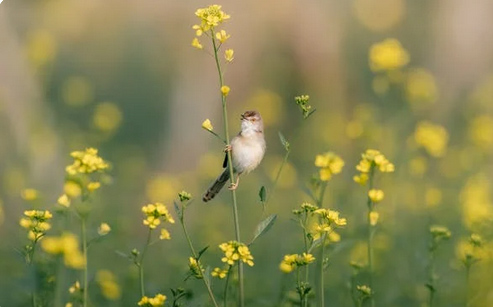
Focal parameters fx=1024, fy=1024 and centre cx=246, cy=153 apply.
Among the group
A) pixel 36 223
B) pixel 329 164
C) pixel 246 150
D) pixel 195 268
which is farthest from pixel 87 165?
pixel 246 150

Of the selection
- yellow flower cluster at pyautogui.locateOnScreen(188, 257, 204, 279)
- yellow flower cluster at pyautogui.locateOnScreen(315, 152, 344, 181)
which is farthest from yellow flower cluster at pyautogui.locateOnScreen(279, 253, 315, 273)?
yellow flower cluster at pyautogui.locateOnScreen(315, 152, 344, 181)

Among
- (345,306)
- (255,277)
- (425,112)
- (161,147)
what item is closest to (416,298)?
(345,306)

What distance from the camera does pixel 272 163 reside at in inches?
352

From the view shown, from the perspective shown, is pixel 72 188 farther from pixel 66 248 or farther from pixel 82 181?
pixel 66 248

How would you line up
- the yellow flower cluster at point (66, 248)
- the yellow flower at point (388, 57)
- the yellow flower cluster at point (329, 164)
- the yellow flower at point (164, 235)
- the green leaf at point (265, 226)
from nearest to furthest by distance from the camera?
the yellow flower cluster at point (66, 248) < the green leaf at point (265, 226) < the yellow flower at point (164, 235) < the yellow flower cluster at point (329, 164) < the yellow flower at point (388, 57)

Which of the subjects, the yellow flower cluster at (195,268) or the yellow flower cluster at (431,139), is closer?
the yellow flower cluster at (195,268)

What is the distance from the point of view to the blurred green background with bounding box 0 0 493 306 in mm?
5941

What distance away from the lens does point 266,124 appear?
9586 mm

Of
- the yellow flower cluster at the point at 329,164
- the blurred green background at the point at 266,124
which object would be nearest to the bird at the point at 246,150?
the blurred green background at the point at 266,124

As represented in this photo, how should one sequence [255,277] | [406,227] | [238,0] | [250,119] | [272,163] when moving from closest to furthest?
[250,119]
[255,277]
[406,227]
[272,163]
[238,0]

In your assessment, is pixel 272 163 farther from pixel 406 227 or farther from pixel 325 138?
pixel 406 227

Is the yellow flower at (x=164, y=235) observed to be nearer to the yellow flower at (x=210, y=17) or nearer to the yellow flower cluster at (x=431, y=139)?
the yellow flower at (x=210, y=17)

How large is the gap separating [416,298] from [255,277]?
1021mm

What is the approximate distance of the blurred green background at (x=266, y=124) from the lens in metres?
5.94
